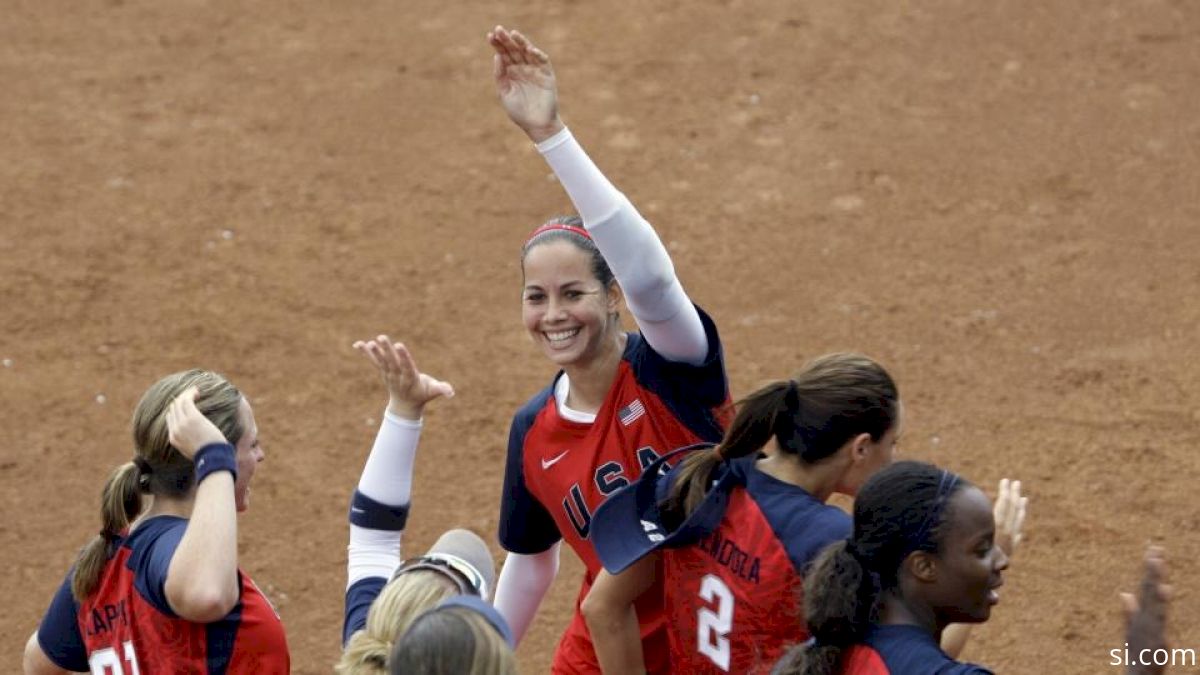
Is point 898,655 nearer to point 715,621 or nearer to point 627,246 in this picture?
point 715,621

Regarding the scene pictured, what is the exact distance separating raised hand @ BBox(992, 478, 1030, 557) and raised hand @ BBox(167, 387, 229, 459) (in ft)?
6.16

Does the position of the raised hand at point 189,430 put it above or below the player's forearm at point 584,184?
below

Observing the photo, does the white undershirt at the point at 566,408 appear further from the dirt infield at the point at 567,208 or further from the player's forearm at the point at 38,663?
the dirt infield at the point at 567,208

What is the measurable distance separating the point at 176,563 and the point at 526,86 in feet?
4.94

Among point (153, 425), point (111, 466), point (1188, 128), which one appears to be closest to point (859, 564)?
point (153, 425)

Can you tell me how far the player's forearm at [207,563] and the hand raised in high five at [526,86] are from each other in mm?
1216

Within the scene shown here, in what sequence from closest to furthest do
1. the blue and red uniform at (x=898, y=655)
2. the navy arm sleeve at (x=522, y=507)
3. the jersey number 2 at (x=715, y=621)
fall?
the blue and red uniform at (x=898, y=655), the jersey number 2 at (x=715, y=621), the navy arm sleeve at (x=522, y=507)

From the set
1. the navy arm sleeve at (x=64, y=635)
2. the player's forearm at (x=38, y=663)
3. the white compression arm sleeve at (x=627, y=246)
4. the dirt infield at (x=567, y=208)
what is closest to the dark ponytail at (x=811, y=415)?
the white compression arm sleeve at (x=627, y=246)

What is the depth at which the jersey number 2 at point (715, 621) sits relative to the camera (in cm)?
395

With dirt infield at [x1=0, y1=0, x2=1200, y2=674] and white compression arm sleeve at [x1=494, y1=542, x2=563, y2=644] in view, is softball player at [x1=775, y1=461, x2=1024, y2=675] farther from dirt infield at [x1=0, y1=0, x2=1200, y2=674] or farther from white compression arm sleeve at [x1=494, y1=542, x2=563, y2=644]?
dirt infield at [x1=0, y1=0, x2=1200, y2=674]

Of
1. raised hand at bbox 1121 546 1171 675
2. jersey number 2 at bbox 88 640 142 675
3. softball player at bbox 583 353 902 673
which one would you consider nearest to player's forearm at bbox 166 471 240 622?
jersey number 2 at bbox 88 640 142 675

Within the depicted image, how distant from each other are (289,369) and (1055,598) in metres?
4.16

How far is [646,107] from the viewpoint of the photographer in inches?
437

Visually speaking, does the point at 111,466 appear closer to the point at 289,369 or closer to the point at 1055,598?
the point at 289,369
